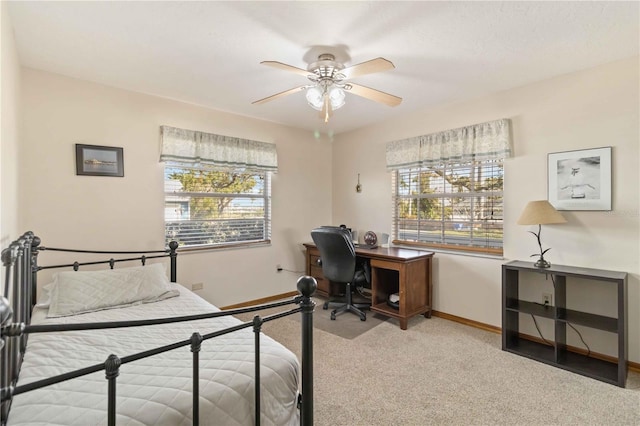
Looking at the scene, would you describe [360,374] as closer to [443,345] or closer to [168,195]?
[443,345]

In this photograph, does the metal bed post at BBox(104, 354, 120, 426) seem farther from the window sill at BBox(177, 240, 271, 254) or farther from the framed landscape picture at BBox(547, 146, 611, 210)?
the framed landscape picture at BBox(547, 146, 611, 210)

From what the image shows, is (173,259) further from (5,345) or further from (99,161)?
(5,345)

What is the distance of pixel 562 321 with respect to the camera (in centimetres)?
252

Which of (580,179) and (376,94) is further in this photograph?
(580,179)

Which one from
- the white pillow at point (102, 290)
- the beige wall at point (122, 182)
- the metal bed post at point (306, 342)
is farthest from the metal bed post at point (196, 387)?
the beige wall at point (122, 182)

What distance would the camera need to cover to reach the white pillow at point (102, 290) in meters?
2.17

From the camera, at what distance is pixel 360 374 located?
2.41m

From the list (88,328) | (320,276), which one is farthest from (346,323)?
(88,328)

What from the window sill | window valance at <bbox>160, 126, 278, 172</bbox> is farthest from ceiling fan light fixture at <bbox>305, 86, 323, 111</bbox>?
the window sill

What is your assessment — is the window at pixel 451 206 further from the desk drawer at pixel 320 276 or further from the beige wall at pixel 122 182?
the beige wall at pixel 122 182

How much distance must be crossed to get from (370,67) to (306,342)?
170 centimetres

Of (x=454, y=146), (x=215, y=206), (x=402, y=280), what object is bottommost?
(x=402, y=280)

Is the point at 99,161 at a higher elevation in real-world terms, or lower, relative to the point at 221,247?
higher

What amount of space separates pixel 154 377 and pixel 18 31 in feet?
7.82
